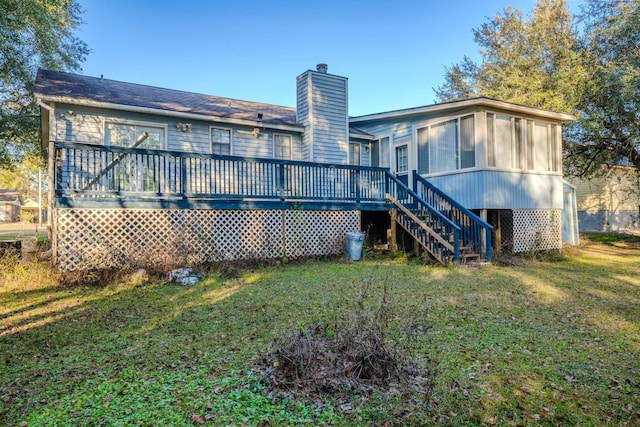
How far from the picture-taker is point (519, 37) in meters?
23.0

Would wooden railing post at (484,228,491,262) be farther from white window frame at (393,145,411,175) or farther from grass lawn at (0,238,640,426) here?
white window frame at (393,145,411,175)

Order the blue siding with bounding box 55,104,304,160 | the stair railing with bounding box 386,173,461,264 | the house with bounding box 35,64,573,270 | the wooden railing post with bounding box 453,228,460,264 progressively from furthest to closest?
the blue siding with bounding box 55,104,304,160 < the stair railing with bounding box 386,173,461,264 < the wooden railing post with bounding box 453,228,460,264 < the house with bounding box 35,64,573,270

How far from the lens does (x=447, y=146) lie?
1195 centimetres

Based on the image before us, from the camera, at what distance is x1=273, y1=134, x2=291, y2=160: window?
12.8 meters

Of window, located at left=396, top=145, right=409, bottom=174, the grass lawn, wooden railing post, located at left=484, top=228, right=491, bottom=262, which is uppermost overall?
window, located at left=396, top=145, right=409, bottom=174

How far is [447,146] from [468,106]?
1288 millimetres

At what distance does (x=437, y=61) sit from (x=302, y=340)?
26606 millimetres

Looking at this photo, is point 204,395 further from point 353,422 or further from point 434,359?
point 434,359

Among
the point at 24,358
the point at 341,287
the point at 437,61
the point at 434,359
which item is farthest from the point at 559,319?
the point at 437,61

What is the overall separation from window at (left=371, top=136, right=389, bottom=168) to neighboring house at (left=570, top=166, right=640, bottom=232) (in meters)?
17.0

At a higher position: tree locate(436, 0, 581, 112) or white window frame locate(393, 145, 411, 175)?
tree locate(436, 0, 581, 112)

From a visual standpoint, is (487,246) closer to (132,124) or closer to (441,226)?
(441,226)

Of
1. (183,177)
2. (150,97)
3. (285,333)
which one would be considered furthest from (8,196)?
(285,333)

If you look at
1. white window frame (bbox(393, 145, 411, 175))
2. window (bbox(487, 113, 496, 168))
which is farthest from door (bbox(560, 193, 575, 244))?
white window frame (bbox(393, 145, 411, 175))
